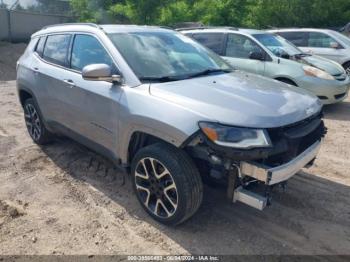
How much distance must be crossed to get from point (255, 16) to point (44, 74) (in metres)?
16.9

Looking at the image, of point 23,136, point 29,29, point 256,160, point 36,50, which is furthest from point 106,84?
point 29,29

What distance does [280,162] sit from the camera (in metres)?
A: 3.24

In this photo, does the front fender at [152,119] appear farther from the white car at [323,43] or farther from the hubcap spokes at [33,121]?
the white car at [323,43]

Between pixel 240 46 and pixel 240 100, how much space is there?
530 cm

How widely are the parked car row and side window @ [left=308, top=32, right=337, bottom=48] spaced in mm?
2626

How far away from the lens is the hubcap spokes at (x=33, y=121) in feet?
18.1

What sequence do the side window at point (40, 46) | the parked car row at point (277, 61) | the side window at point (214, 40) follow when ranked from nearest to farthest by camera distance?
the side window at point (40, 46), the parked car row at point (277, 61), the side window at point (214, 40)

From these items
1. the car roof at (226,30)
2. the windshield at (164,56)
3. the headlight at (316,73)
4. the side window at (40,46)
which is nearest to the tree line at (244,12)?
the car roof at (226,30)

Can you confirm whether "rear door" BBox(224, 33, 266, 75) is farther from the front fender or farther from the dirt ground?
the dirt ground

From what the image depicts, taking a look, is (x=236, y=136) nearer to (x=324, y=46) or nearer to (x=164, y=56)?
(x=164, y=56)

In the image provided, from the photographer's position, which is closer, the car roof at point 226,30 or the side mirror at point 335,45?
the car roof at point 226,30

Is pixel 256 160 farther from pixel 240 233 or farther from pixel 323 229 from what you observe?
pixel 323 229

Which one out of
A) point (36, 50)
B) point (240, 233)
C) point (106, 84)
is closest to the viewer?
point (240, 233)

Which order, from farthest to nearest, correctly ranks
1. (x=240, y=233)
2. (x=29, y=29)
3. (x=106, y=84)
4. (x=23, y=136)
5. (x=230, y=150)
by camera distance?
(x=29, y=29)
(x=23, y=136)
(x=106, y=84)
(x=240, y=233)
(x=230, y=150)
